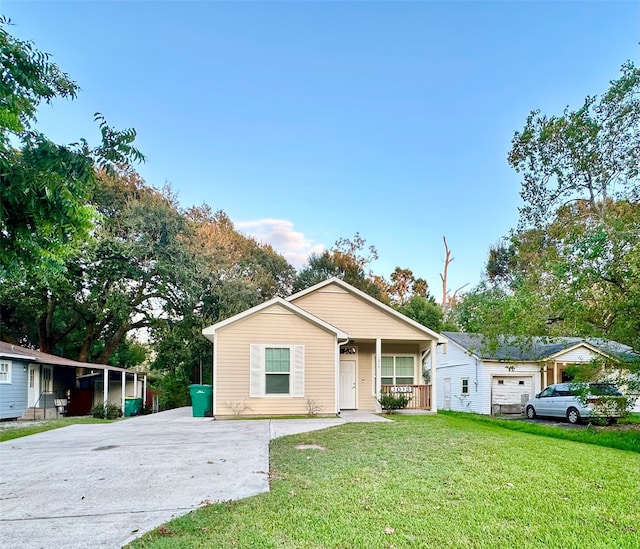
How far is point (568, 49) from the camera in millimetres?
11930

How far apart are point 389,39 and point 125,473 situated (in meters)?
11.6

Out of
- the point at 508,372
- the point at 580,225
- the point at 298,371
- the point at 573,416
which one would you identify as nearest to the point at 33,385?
the point at 298,371

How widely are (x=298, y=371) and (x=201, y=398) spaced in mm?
3016

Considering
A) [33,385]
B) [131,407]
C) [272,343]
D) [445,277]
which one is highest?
[445,277]

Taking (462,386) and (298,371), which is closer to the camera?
(298,371)

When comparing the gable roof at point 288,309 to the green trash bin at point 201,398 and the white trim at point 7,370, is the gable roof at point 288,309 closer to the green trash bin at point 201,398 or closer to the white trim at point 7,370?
the green trash bin at point 201,398

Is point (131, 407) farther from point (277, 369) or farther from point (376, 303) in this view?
point (376, 303)

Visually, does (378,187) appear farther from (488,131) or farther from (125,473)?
(125,473)

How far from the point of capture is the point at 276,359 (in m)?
13.7


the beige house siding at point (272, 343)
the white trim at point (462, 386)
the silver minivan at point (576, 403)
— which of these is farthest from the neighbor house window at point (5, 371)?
the white trim at point (462, 386)

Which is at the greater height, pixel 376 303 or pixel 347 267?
pixel 347 267

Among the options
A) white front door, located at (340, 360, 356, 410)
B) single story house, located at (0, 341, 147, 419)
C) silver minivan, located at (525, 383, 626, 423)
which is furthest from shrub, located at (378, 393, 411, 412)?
single story house, located at (0, 341, 147, 419)

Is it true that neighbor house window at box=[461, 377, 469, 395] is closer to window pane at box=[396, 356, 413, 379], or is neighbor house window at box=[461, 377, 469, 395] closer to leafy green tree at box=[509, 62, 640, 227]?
window pane at box=[396, 356, 413, 379]

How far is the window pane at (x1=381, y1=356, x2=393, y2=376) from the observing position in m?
16.8
